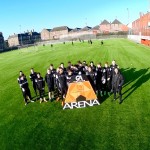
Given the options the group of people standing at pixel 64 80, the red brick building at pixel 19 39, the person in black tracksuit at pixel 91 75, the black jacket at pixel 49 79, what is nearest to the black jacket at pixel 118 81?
the group of people standing at pixel 64 80

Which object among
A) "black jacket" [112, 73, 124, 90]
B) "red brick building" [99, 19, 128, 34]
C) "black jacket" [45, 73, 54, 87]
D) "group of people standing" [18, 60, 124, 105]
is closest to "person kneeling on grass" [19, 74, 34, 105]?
"group of people standing" [18, 60, 124, 105]

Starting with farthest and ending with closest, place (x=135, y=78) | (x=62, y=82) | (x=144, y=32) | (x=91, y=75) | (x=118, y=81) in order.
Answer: (x=144, y=32) → (x=135, y=78) → (x=91, y=75) → (x=62, y=82) → (x=118, y=81)

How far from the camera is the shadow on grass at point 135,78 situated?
59.8ft

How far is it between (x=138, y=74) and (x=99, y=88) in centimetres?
678

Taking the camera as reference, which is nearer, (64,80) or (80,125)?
(80,125)

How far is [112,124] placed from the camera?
12305 mm

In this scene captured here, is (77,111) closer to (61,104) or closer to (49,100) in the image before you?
(61,104)

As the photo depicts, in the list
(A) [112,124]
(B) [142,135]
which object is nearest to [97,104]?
(A) [112,124]

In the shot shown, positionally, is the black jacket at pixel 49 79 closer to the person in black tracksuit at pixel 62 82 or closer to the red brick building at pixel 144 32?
the person in black tracksuit at pixel 62 82

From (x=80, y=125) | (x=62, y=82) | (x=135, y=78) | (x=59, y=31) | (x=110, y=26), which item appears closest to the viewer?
(x=80, y=125)

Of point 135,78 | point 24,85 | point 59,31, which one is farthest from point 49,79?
point 59,31

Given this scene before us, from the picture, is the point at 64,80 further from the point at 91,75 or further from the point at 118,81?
the point at 118,81

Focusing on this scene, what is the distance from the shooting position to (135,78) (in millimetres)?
21656

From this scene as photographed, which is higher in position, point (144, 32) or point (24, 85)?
point (144, 32)
